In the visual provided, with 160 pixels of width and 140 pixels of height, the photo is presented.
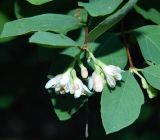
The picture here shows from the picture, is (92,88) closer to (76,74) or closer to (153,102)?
(76,74)

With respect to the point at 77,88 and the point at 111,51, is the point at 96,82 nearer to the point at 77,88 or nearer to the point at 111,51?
the point at 77,88

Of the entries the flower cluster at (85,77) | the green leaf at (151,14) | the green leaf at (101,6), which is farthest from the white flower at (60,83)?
the green leaf at (151,14)

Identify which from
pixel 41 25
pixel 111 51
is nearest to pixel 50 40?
pixel 41 25

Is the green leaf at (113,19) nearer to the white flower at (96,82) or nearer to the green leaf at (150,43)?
the white flower at (96,82)

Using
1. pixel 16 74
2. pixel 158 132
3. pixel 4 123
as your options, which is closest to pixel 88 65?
pixel 16 74

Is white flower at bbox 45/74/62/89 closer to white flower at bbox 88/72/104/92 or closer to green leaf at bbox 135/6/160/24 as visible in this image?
white flower at bbox 88/72/104/92

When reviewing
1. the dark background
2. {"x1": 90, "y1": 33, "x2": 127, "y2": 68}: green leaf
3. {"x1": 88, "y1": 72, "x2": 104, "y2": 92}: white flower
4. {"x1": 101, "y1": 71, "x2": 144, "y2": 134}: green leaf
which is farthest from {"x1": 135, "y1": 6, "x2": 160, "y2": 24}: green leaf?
{"x1": 88, "y1": 72, "x2": 104, "y2": 92}: white flower
